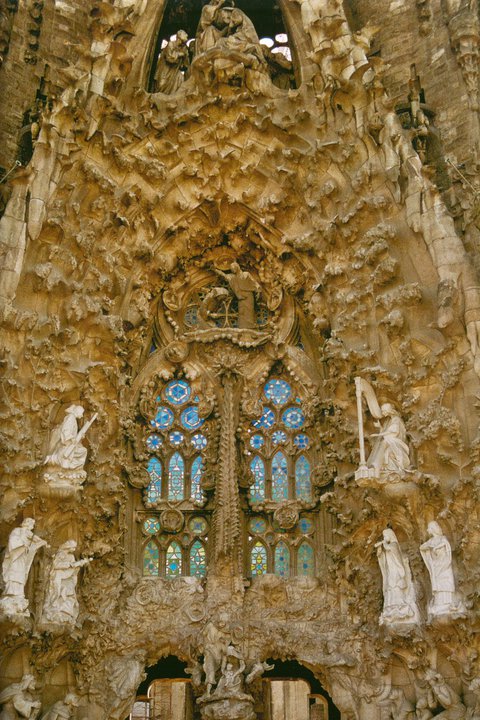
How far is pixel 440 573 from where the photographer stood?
9.71 metres

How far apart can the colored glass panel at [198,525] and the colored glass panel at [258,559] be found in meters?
0.60

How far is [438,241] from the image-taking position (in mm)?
10539

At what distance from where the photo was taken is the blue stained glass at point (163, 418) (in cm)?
1195

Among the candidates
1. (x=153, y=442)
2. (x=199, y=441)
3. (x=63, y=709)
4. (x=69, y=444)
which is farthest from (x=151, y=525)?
(x=63, y=709)

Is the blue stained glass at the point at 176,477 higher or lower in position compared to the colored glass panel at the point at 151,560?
higher

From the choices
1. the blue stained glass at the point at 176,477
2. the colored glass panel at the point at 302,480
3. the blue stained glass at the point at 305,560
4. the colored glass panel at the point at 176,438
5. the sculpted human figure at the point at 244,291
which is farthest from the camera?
the sculpted human figure at the point at 244,291

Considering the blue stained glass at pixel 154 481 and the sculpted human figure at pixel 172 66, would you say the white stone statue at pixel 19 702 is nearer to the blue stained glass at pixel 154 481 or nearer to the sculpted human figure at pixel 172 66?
the blue stained glass at pixel 154 481

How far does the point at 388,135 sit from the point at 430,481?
3.83 meters

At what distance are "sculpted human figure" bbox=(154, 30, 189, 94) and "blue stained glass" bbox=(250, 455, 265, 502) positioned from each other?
466cm

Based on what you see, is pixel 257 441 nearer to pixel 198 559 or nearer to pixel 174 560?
pixel 198 559

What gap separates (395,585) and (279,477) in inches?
86.4

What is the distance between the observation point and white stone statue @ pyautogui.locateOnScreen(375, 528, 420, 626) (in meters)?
9.80

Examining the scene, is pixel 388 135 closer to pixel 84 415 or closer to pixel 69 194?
pixel 69 194

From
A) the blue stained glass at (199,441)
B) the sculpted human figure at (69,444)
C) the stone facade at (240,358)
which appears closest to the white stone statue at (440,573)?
the stone facade at (240,358)
